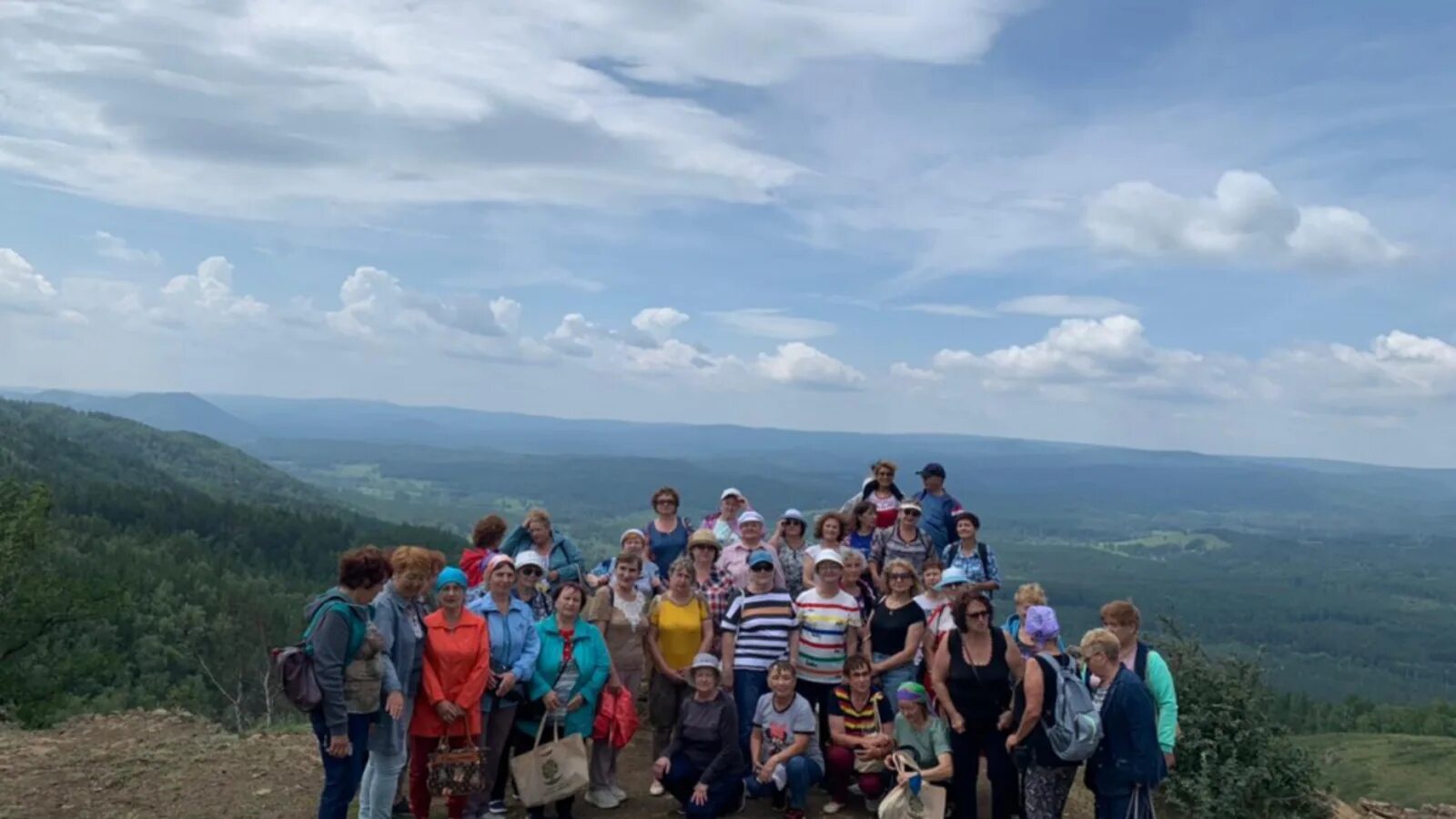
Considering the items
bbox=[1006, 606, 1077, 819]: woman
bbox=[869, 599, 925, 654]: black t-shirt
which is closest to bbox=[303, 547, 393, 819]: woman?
bbox=[869, 599, 925, 654]: black t-shirt

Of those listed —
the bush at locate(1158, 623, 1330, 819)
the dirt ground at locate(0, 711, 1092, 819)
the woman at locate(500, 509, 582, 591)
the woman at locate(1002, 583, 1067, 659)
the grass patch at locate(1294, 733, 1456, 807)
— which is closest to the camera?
the woman at locate(1002, 583, 1067, 659)

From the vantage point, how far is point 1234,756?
1141 cm

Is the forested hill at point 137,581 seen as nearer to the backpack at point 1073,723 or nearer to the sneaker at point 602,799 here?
the sneaker at point 602,799

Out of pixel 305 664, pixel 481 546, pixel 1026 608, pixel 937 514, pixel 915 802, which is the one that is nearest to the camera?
pixel 305 664

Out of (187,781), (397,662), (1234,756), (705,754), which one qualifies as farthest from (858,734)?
(1234,756)

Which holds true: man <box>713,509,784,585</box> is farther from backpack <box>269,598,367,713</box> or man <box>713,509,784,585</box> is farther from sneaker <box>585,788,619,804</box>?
backpack <box>269,598,367,713</box>

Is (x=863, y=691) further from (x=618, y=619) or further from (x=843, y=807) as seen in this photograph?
(x=618, y=619)

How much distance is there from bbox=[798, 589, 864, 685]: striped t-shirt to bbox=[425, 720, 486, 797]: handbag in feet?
8.07

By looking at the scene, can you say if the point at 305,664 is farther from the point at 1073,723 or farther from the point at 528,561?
the point at 1073,723

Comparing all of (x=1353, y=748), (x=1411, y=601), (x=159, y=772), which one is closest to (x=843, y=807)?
(x=159, y=772)

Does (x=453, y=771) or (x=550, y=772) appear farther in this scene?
(x=550, y=772)

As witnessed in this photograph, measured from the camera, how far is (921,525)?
9.06 meters

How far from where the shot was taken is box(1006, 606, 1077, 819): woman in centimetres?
579

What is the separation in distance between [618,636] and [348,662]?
2121 millimetres
